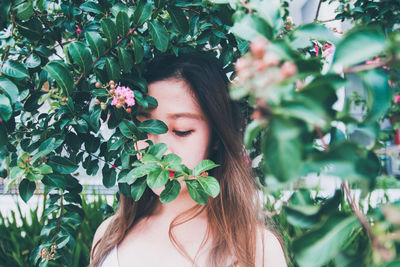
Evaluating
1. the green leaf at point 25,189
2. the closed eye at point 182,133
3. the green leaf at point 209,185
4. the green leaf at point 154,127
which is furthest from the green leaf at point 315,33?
the green leaf at point 25,189

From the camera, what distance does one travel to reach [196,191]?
73cm

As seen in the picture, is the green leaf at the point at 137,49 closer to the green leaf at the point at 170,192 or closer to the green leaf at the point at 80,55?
the green leaf at the point at 80,55

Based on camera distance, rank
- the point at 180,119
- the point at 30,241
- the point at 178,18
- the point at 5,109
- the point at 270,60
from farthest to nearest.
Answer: the point at 30,241
the point at 180,119
the point at 178,18
the point at 5,109
the point at 270,60

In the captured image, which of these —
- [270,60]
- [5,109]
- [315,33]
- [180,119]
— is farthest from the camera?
[180,119]

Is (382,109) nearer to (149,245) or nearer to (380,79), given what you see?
(380,79)

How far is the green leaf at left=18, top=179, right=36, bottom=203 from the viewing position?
797 mm

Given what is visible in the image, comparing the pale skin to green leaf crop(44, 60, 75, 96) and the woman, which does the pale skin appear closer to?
the woman

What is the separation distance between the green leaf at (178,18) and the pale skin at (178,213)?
21 cm

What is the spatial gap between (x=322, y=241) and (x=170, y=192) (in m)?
0.47

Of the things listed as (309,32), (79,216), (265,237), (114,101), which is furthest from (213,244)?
(309,32)

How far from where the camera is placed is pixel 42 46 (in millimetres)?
944

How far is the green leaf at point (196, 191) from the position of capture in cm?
72

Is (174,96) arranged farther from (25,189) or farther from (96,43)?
(25,189)

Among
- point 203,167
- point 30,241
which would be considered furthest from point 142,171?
point 30,241
